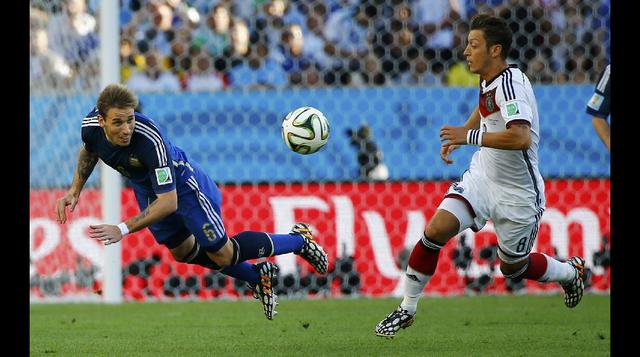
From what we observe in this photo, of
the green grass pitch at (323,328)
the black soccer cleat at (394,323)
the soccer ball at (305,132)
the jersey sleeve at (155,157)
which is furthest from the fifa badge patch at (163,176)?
the black soccer cleat at (394,323)

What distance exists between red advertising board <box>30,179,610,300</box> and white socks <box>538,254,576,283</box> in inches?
131

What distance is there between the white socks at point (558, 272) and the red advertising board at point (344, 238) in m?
3.32

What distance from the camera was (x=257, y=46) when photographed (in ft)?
37.8

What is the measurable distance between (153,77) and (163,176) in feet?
18.3

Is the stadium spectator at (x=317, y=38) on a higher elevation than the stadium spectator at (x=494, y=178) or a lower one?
higher

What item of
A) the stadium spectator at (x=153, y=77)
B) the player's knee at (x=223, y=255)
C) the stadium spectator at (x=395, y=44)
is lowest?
the player's knee at (x=223, y=255)

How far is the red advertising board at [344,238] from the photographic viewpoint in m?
10.5

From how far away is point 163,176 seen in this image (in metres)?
6.52

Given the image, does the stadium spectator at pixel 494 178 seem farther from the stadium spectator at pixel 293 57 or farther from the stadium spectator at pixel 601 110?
the stadium spectator at pixel 293 57

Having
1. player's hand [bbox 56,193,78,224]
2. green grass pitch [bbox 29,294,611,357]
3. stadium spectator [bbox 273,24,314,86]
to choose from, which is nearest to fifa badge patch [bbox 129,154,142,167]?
player's hand [bbox 56,193,78,224]

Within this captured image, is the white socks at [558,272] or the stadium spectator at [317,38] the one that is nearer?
the white socks at [558,272]
